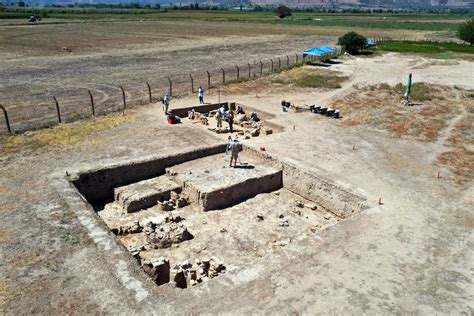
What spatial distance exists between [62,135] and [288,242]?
13.7 metres

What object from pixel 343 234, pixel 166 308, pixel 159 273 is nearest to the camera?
pixel 166 308

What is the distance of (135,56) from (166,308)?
4761 cm

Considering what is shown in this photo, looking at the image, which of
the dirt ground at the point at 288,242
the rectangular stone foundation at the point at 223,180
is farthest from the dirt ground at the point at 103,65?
the rectangular stone foundation at the point at 223,180

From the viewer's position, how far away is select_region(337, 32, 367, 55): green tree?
53.2m

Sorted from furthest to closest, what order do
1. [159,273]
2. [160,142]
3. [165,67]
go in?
[165,67]
[160,142]
[159,273]

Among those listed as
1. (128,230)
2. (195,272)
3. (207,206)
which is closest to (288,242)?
(207,206)

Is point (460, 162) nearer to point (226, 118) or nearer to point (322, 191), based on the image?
point (322, 191)

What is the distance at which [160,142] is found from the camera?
20766 mm

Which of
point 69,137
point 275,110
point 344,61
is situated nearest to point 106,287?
point 69,137

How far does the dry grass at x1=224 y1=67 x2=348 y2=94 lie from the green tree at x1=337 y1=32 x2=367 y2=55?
14.2 metres

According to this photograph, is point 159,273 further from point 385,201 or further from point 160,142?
point 160,142

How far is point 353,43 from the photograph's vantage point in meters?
53.2

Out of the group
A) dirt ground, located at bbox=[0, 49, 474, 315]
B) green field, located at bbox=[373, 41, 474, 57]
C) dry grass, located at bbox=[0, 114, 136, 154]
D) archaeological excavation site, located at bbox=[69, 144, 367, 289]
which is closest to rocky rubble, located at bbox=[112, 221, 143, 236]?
archaeological excavation site, located at bbox=[69, 144, 367, 289]

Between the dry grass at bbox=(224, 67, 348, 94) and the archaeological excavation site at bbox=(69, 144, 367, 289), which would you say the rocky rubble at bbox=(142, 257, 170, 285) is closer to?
the archaeological excavation site at bbox=(69, 144, 367, 289)
